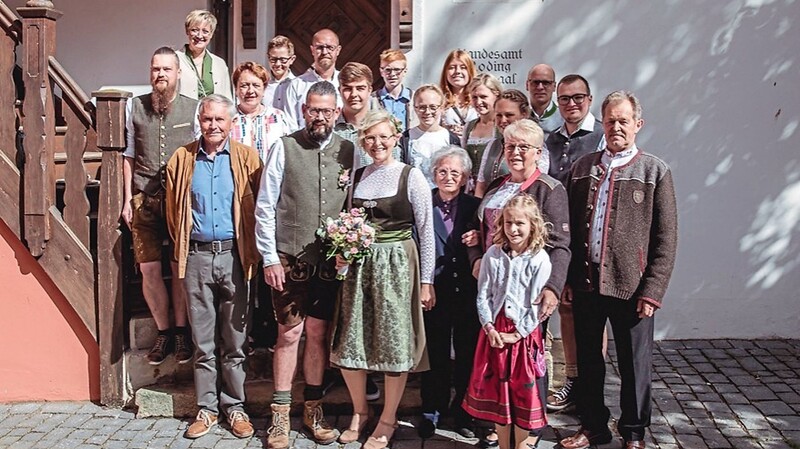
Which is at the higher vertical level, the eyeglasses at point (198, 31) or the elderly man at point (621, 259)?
the eyeglasses at point (198, 31)

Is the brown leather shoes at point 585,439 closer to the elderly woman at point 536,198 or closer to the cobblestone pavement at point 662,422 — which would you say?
the cobblestone pavement at point 662,422

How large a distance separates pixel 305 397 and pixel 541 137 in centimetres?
207

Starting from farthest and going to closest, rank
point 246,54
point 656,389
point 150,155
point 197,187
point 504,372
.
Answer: point 246,54 → point 656,389 → point 150,155 → point 197,187 → point 504,372

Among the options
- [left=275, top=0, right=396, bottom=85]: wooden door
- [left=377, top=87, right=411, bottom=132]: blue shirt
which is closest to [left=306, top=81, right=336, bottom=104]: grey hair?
[left=377, top=87, right=411, bottom=132]: blue shirt

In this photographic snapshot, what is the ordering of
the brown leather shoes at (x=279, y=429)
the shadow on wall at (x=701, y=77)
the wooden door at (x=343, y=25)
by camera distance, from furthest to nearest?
the wooden door at (x=343, y=25)
the shadow on wall at (x=701, y=77)
the brown leather shoes at (x=279, y=429)

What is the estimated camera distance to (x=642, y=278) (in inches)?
185

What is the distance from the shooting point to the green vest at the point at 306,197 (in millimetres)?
4941

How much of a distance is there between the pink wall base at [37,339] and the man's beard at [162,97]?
56.4 inches

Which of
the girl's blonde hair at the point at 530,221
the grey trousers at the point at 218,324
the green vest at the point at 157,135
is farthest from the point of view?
the green vest at the point at 157,135

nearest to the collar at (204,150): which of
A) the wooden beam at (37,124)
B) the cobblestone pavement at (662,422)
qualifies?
the wooden beam at (37,124)

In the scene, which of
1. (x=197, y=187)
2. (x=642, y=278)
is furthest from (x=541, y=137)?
(x=197, y=187)

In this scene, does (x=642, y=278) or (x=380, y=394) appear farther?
(x=380, y=394)

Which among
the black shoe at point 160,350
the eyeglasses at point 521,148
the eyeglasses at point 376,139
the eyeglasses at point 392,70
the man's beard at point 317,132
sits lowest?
the black shoe at point 160,350

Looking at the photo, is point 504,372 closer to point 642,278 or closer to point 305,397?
point 642,278
